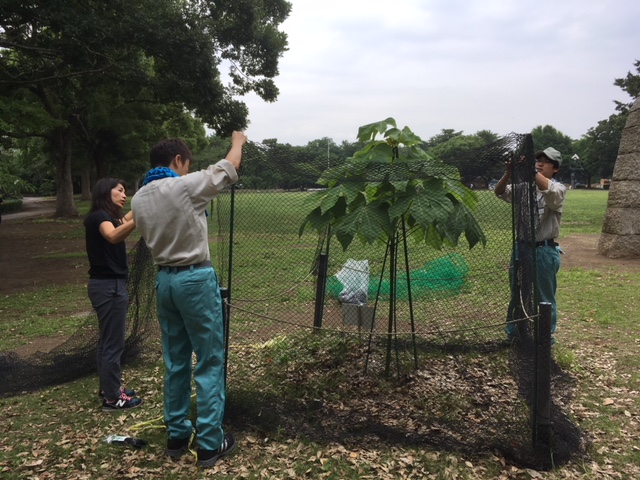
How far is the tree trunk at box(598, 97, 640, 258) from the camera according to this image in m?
11.1

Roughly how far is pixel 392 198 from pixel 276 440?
5.80ft

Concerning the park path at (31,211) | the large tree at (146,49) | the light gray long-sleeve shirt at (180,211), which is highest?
the large tree at (146,49)

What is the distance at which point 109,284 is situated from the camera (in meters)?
4.18

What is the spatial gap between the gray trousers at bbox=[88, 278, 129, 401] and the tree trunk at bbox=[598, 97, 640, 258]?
1023 centimetres

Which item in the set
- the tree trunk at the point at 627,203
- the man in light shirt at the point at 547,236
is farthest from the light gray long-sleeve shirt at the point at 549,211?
the tree trunk at the point at 627,203

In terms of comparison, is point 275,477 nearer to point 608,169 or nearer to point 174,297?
point 174,297

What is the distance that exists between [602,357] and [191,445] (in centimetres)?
391

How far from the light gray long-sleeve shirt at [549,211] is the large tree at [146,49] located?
10.4 m

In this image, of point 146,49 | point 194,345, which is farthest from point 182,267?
point 146,49

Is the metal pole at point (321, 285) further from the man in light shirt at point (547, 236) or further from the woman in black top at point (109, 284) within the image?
the woman in black top at point (109, 284)

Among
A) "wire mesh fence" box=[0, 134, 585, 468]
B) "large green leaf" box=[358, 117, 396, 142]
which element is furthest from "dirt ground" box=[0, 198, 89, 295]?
"large green leaf" box=[358, 117, 396, 142]

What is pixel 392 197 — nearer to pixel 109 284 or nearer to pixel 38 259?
pixel 109 284

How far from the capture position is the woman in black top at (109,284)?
13.5 feet

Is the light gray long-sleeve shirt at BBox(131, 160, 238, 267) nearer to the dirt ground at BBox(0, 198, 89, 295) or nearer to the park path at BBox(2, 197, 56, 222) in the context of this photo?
the dirt ground at BBox(0, 198, 89, 295)
